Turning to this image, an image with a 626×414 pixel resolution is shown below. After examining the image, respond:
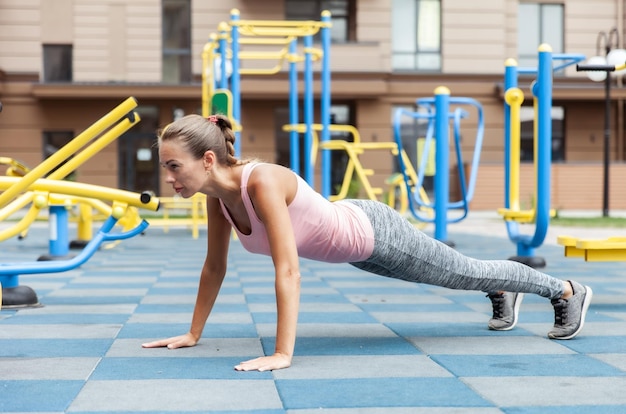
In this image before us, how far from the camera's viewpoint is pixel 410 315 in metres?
5.12

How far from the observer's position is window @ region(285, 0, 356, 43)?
931 inches

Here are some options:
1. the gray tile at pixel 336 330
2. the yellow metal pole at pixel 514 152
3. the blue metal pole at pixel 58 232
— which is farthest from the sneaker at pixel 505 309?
the blue metal pole at pixel 58 232

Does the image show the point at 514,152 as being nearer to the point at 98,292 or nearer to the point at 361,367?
the point at 98,292

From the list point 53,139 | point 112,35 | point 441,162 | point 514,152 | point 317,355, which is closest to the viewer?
point 317,355

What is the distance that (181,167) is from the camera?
3430 mm

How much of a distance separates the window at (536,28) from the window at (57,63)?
11.3 m

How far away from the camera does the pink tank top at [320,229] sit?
360 centimetres

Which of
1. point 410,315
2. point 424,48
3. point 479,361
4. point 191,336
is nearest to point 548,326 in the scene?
point 410,315

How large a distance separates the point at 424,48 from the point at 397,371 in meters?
21.1

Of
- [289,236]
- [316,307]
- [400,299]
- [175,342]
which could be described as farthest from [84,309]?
[289,236]

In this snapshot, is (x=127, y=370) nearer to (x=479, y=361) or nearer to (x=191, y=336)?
(x=191, y=336)

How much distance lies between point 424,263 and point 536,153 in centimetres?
345

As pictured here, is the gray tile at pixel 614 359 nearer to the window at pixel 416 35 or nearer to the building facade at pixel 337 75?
the building facade at pixel 337 75

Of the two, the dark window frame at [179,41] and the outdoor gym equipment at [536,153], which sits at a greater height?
the dark window frame at [179,41]
